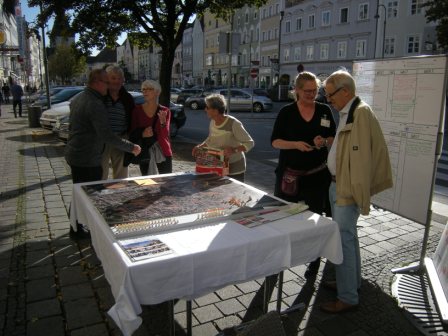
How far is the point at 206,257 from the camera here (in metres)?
2.34

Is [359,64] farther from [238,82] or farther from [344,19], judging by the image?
[238,82]

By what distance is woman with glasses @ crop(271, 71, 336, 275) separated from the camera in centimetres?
367

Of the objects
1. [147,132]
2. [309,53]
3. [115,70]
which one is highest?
[309,53]

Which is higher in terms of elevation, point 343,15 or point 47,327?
point 343,15

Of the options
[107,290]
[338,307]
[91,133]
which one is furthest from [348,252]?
[91,133]

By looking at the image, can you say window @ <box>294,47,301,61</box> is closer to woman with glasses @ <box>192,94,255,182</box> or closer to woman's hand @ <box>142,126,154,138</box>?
woman's hand @ <box>142,126,154,138</box>

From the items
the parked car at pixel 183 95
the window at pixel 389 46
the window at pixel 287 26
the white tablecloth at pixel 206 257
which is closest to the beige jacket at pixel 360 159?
the white tablecloth at pixel 206 257

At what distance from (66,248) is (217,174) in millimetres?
1877

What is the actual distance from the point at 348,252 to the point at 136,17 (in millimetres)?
9369

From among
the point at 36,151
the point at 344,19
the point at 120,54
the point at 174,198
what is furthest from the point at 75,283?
the point at 120,54

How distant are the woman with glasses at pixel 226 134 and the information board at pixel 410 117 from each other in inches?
56.3

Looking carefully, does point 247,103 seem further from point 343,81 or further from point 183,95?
point 343,81

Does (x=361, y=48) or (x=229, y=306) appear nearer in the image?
(x=229, y=306)

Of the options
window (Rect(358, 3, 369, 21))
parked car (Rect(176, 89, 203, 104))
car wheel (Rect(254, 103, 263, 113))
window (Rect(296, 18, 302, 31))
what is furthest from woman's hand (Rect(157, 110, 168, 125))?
window (Rect(296, 18, 302, 31))
